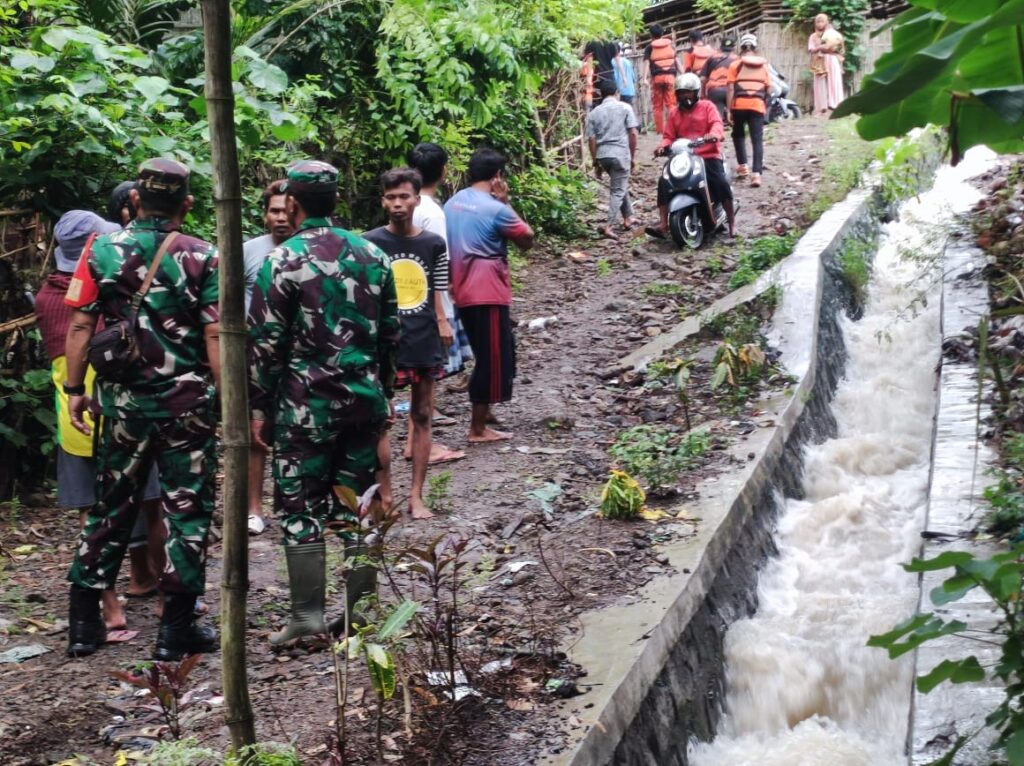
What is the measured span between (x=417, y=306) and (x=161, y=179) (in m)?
2.22

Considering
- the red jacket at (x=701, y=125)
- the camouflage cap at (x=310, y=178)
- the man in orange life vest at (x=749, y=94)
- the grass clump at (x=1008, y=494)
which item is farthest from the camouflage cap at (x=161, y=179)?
the man in orange life vest at (x=749, y=94)

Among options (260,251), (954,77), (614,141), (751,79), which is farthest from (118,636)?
(751,79)

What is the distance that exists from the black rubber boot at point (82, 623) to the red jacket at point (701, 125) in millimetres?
9088

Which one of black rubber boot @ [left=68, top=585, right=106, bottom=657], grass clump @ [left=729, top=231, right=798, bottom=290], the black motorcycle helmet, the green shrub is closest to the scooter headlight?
the black motorcycle helmet

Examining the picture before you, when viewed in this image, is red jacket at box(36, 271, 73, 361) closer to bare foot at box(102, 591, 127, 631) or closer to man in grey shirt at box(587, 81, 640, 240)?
bare foot at box(102, 591, 127, 631)

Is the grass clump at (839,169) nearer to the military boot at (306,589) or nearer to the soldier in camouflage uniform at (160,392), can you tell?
the soldier in camouflage uniform at (160,392)

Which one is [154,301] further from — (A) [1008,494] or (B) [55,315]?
(A) [1008,494]

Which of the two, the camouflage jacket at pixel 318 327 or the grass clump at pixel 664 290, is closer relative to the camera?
the camouflage jacket at pixel 318 327

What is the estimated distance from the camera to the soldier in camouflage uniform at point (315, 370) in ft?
15.6

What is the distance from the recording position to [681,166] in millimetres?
12188

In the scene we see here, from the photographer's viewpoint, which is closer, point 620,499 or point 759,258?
point 620,499

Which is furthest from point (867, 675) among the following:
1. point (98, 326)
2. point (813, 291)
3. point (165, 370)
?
point (813, 291)

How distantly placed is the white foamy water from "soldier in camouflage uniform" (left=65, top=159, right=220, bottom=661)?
2.39 meters

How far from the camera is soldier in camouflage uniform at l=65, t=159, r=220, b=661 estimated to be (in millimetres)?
4836
